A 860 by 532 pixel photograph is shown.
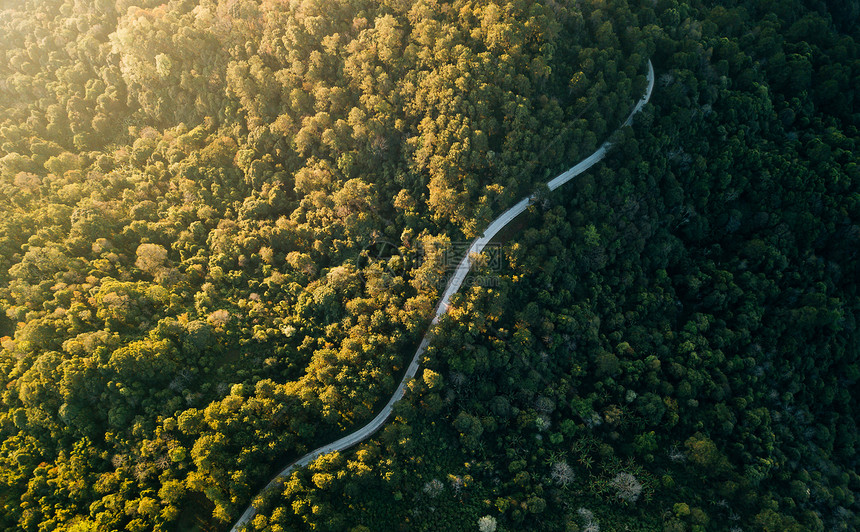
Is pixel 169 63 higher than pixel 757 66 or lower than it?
higher

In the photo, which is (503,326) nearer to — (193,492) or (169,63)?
(193,492)

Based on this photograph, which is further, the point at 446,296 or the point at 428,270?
the point at 446,296

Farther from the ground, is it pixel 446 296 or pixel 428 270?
pixel 428 270

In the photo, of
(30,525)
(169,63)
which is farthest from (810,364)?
(169,63)

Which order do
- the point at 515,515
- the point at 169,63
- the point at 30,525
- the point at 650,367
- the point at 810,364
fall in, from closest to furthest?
1. the point at 30,525
2. the point at 515,515
3. the point at 650,367
4. the point at 810,364
5. the point at 169,63
